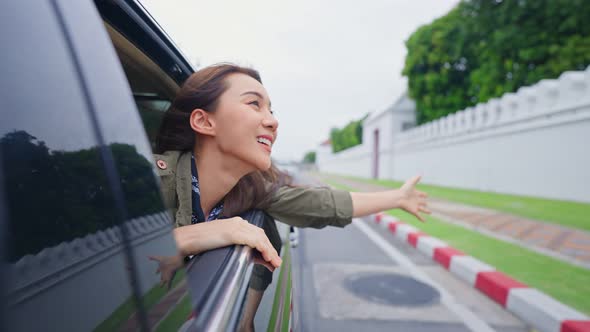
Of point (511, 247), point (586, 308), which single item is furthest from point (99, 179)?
point (511, 247)

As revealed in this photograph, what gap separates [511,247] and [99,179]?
4881 mm

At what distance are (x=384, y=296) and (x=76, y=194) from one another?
2.90 meters

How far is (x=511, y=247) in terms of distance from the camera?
434 cm

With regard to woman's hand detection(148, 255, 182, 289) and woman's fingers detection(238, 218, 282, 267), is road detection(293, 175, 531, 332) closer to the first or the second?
woman's fingers detection(238, 218, 282, 267)

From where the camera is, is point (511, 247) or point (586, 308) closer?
point (586, 308)

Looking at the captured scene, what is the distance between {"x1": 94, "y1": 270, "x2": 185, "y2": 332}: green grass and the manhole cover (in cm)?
260

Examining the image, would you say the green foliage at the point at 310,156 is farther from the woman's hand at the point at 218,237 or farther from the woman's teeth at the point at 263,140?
the woman's hand at the point at 218,237

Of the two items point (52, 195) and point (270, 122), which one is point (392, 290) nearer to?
point (270, 122)

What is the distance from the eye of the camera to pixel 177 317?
546 mm

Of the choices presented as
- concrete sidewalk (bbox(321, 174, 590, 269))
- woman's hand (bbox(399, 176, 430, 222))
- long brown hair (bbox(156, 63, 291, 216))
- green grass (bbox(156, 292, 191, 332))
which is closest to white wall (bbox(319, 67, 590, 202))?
concrete sidewalk (bbox(321, 174, 590, 269))

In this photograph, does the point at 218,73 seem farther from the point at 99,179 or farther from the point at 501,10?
the point at 501,10

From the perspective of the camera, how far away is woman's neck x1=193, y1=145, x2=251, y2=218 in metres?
1.30

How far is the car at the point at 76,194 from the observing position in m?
0.36

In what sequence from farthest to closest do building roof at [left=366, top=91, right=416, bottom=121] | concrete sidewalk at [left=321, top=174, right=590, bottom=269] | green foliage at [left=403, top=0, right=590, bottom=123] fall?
building roof at [left=366, top=91, right=416, bottom=121], green foliage at [left=403, top=0, right=590, bottom=123], concrete sidewalk at [left=321, top=174, right=590, bottom=269]
